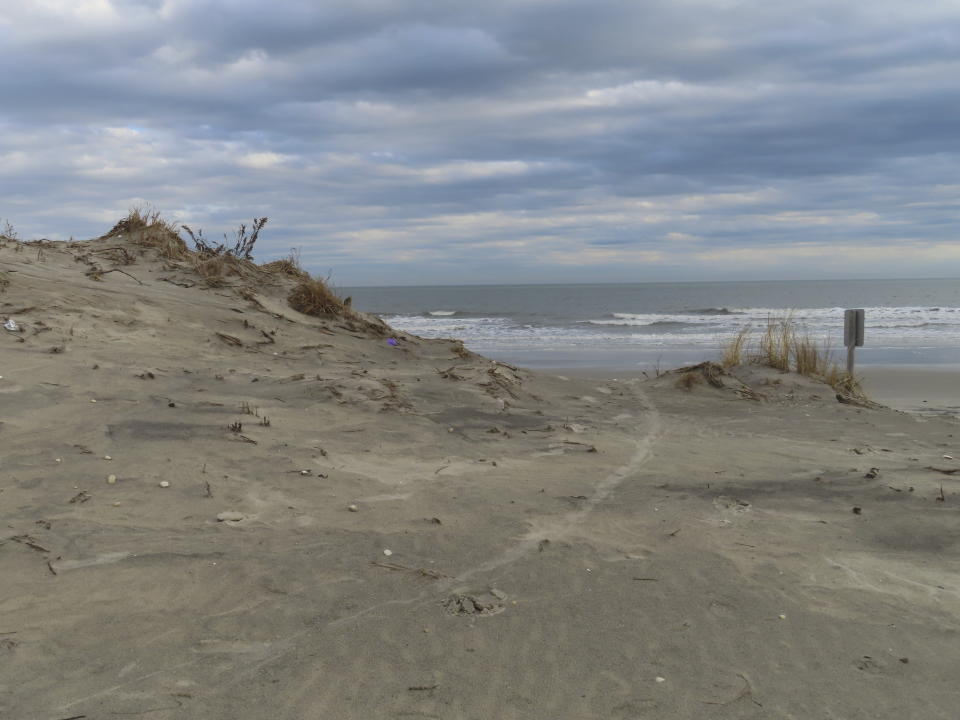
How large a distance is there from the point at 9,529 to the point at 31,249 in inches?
286

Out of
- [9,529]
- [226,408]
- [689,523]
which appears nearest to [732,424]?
[689,523]

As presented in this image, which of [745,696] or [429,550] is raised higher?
[429,550]

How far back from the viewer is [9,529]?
11.8ft

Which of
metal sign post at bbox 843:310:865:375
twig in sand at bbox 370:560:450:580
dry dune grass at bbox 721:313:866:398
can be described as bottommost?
twig in sand at bbox 370:560:450:580

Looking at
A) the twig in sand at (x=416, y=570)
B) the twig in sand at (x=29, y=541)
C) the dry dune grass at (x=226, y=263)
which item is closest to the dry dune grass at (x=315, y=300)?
the dry dune grass at (x=226, y=263)

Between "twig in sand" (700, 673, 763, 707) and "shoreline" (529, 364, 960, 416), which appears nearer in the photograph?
"twig in sand" (700, 673, 763, 707)

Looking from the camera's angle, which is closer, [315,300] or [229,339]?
[229,339]

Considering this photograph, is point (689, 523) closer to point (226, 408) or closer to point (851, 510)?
point (851, 510)

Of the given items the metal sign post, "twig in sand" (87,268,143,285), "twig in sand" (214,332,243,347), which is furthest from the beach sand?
the metal sign post

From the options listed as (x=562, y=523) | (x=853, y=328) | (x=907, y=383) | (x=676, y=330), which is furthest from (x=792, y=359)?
(x=676, y=330)

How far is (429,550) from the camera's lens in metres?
3.86

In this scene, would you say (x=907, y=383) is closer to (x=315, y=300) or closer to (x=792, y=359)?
(x=792, y=359)

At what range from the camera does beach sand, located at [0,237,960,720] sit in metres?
2.71

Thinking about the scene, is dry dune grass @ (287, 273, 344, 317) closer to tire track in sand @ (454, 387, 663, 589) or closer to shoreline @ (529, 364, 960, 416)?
shoreline @ (529, 364, 960, 416)
